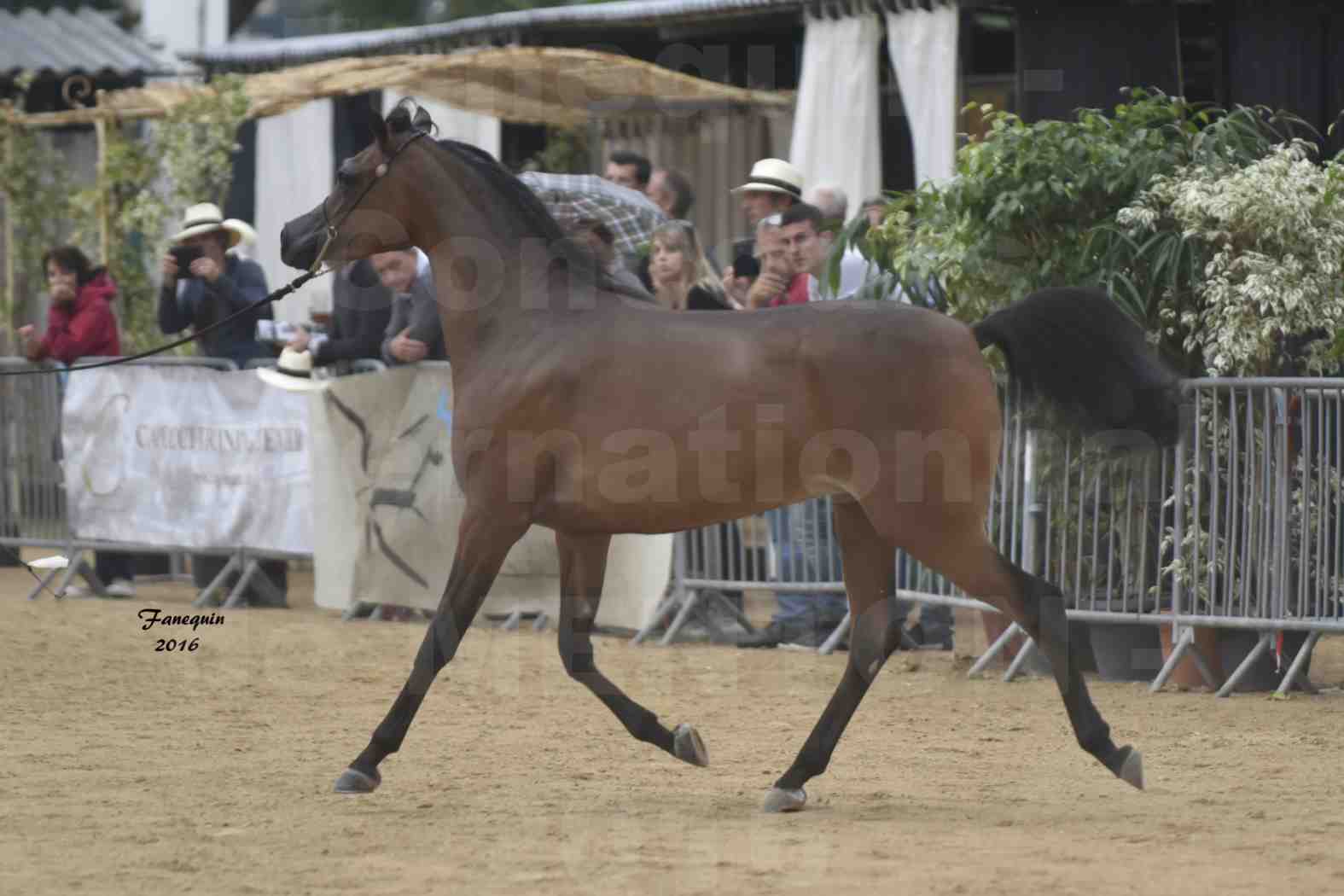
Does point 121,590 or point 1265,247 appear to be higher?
point 1265,247

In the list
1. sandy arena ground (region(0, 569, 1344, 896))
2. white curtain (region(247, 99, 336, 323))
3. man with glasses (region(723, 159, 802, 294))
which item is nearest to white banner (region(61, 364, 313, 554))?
sandy arena ground (region(0, 569, 1344, 896))

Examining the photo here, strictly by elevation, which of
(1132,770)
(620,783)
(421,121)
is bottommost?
A: (620,783)

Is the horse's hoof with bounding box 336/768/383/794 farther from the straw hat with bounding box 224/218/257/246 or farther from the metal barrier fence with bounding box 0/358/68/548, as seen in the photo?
the straw hat with bounding box 224/218/257/246

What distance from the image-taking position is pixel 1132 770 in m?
6.81

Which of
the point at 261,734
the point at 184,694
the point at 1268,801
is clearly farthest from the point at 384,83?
the point at 1268,801

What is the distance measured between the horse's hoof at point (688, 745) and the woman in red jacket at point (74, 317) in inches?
A: 278

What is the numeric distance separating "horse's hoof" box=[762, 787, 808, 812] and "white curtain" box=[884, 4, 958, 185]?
755cm

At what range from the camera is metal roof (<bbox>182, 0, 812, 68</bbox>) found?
15.6 m

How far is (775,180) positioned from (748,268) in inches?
20.7

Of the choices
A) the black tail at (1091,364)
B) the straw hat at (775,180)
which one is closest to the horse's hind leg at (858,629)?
the black tail at (1091,364)

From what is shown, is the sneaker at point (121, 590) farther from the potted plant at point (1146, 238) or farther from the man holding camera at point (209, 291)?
the potted plant at point (1146, 238)

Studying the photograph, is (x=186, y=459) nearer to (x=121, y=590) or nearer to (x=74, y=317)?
(x=121, y=590)

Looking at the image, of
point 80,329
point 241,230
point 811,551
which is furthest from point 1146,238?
point 80,329

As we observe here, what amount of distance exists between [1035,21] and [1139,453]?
21.0 feet
